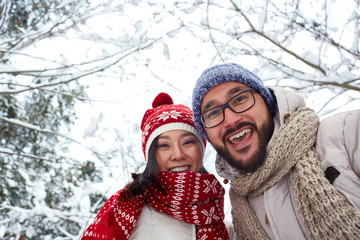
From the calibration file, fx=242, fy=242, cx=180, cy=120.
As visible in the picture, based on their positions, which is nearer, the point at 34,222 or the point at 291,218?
the point at 291,218

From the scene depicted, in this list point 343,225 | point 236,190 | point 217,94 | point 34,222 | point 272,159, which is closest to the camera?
point 343,225

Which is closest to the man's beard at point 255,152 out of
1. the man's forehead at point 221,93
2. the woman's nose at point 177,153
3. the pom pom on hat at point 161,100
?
the man's forehead at point 221,93

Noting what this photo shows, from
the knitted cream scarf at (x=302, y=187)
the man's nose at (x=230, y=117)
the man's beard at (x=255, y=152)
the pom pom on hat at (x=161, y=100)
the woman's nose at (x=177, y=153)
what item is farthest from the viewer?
the pom pom on hat at (x=161, y=100)

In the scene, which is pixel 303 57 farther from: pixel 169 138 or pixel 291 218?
pixel 291 218

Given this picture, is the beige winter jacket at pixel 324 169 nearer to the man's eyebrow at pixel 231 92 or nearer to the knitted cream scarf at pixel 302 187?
the knitted cream scarf at pixel 302 187

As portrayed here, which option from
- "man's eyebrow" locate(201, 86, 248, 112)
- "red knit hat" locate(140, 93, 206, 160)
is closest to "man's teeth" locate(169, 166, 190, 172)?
"red knit hat" locate(140, 93, 206, 160)

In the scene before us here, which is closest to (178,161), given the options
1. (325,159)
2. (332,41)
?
(325,159)

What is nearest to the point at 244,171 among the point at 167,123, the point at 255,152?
the point at 255,152

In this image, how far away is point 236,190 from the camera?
1.56 m

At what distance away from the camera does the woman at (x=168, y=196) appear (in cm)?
162

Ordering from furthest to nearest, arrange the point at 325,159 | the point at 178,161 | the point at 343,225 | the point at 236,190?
1. the point at 178,161
2. the point at 236,190
3. the point at 325,159
4. the point at 343,225

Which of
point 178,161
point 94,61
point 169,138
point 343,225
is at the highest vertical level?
point 94,61

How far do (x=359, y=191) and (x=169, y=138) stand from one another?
4.12ft

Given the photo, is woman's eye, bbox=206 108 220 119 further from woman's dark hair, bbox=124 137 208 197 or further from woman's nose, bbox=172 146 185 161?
woman's dark hair, bbox=124 137 208 197
